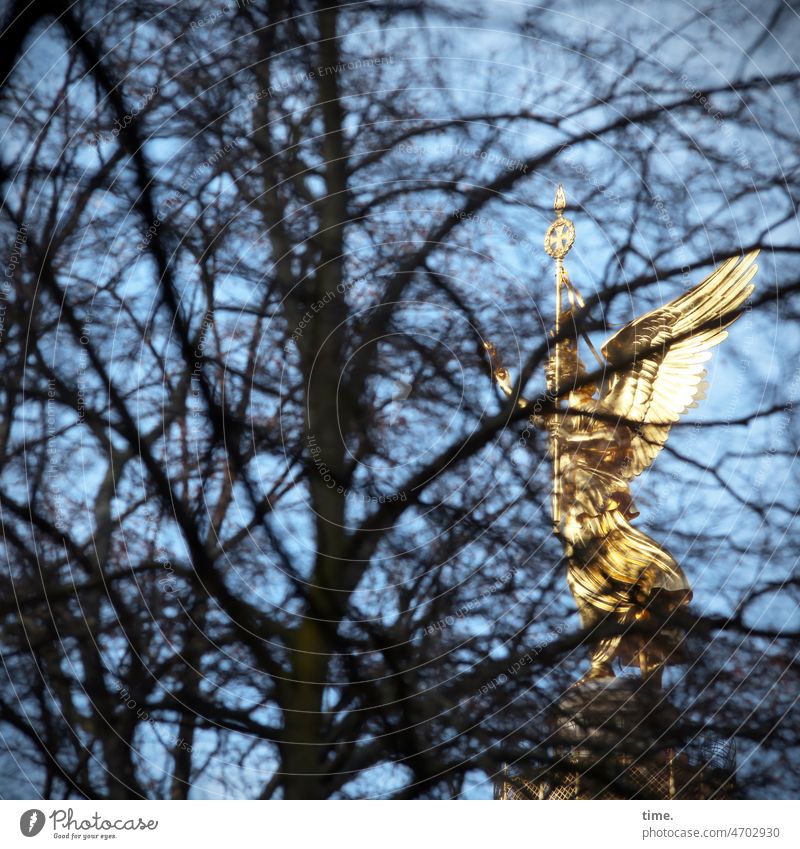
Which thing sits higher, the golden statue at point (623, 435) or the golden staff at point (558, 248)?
the golden staff at point (558, 248)

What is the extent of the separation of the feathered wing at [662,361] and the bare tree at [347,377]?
0.14 feet

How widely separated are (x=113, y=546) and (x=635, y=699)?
3.13ft

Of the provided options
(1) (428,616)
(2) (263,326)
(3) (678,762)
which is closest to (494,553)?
(1) (428,616)

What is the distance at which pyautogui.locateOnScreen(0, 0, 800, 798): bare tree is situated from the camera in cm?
175

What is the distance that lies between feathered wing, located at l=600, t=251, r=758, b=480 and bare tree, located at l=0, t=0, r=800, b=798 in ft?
0.14

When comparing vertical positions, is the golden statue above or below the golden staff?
below

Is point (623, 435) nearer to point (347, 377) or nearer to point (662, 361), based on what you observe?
point (662, 361)

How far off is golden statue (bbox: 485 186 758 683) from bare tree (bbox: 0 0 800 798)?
34mm

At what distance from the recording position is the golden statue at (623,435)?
177 centimetres

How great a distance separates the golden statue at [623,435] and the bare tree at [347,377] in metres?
0.03

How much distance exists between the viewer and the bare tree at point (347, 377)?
5.74ft

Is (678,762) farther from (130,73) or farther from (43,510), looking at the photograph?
(130,73)

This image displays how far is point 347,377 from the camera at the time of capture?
6.00 ft

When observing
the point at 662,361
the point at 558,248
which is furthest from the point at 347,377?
the point at 662,361
